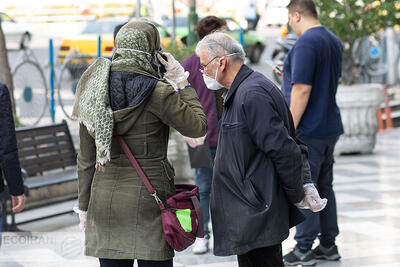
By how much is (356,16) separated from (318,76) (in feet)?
16.6

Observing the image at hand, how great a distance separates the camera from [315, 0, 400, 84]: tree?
10523 mm

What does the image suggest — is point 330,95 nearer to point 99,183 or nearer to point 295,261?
point 295,261

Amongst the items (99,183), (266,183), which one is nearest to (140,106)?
(99,183)

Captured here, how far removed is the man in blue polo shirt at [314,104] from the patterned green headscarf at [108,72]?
213cm

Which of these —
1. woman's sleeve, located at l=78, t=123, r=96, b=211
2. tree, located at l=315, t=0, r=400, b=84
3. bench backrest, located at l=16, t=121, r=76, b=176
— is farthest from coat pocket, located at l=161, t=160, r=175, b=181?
tree, located at l=315, t=0, r=400, b=84

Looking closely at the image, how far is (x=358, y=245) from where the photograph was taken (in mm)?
6492

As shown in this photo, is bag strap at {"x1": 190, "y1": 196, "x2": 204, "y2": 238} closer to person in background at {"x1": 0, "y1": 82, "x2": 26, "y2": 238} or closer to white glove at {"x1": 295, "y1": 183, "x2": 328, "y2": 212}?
white glove at {"x1": 295, "y1": 183, "x2": 328, "y2": 212}

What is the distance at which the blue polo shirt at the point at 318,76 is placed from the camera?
573cm

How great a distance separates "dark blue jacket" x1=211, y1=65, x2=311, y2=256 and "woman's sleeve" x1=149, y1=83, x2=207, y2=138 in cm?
15

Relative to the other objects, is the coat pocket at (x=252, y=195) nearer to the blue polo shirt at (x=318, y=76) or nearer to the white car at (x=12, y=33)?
the blue polo shirt at (x=318, y=76)

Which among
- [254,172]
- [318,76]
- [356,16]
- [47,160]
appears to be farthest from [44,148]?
[356,16]

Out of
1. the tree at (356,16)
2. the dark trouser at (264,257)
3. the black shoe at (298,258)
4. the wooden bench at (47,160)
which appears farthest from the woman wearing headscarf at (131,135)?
the tree at (356,16)

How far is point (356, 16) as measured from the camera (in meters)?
10.6

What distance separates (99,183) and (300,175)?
3.20 ft
